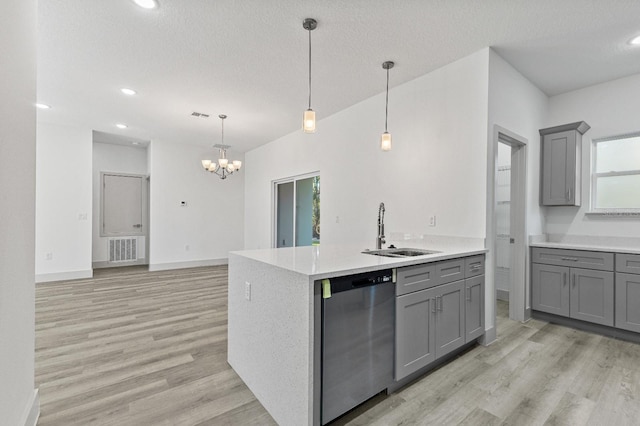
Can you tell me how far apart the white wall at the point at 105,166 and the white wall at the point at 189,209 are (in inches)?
42.1

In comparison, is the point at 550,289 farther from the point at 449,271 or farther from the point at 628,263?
the point at 449,271

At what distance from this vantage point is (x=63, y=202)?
18.3 ft

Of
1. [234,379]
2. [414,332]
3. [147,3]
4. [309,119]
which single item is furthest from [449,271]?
[147,3]

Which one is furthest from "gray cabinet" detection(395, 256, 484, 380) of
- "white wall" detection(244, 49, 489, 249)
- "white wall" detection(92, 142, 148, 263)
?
"white wall" detection(92, 142, 148, 263)

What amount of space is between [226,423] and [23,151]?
1.88m

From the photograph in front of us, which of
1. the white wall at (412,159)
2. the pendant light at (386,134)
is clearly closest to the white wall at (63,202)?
the white wall at (412,159)

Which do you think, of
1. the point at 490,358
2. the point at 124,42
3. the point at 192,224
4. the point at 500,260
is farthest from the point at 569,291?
the point at 192,224

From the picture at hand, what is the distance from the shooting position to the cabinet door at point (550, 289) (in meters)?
3.35

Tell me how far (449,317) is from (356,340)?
3.45 feet

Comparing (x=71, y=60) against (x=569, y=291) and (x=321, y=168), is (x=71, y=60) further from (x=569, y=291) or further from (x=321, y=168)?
(x=569, y=291)

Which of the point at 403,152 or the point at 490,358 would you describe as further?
the point at 403,152

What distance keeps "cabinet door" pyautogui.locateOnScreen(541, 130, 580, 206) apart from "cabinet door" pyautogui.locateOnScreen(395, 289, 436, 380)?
265cm

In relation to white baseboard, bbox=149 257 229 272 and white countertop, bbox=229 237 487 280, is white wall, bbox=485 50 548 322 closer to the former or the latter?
Result: white countertop, bbox=229 237 487 280

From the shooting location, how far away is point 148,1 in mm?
2256
